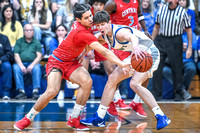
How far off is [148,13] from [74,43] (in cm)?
428

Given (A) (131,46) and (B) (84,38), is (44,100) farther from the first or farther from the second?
(A) (131,46)

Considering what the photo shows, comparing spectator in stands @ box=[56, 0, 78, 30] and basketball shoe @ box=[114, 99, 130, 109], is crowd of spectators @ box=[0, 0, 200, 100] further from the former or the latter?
basketball shoe @ box=[114, 99, 130, 109]

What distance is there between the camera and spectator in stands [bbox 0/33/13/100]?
784 cm

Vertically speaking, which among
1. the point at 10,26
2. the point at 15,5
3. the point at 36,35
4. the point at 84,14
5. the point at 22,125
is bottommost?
the point at 22,125

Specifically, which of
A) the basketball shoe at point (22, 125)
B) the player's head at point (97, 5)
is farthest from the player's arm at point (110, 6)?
the basketball shoe at point (22, 125)

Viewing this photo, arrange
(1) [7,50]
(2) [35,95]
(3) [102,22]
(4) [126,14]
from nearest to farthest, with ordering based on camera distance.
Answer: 1. (3) [102,22]
2. (4) [126,14]
3. (2) [35,95]
4. (1) [7,50]

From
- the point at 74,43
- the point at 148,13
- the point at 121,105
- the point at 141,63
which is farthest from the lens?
the point at 148,13

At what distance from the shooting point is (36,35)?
8.72 metres

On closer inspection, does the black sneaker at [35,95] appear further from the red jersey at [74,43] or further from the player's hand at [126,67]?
the player's hand at [126,67]

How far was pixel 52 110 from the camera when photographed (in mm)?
6406

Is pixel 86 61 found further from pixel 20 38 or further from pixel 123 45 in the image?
pixel 20 38

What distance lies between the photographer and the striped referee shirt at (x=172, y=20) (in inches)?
309

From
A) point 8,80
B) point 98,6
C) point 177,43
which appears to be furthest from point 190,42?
point 8,80

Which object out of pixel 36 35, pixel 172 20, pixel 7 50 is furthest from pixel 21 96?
pixel 172 20
